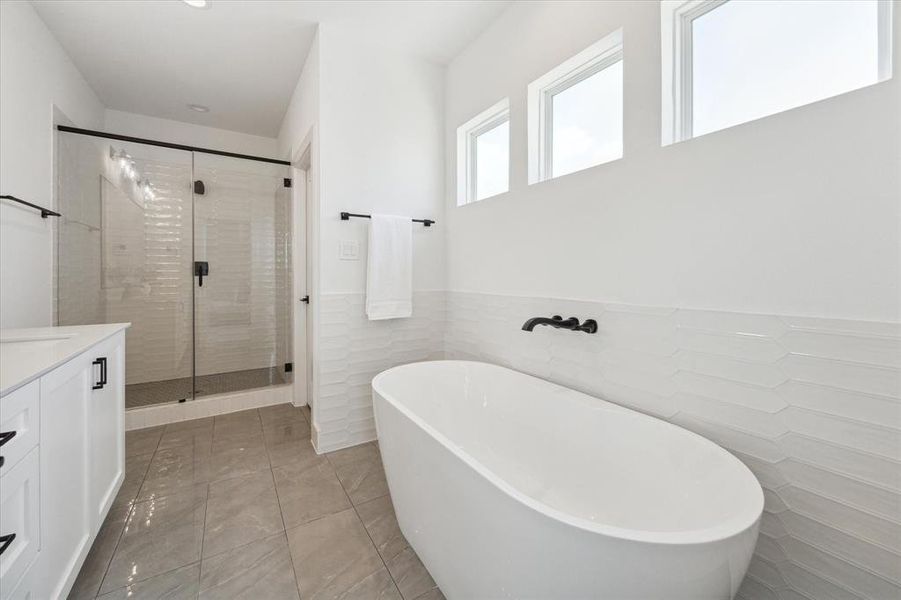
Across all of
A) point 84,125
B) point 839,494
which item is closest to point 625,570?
point 839,494

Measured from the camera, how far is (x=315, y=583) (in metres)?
1.30

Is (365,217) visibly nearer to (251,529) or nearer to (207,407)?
(251,529)

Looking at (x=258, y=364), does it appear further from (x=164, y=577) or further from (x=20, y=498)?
(x=20, y=498)

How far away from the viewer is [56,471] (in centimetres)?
103

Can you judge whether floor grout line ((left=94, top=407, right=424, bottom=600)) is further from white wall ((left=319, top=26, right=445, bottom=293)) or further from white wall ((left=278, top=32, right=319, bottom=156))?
white wall ((left=278, top=32, right=319, bottom=156))

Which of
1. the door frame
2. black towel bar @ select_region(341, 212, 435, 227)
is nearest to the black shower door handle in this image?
the door frame

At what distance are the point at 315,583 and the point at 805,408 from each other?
66.5 inches

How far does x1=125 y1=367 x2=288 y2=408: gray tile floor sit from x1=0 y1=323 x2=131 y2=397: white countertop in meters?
1.46

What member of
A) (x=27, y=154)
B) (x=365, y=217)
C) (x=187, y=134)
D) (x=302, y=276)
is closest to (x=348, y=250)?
(x=365, y=217)

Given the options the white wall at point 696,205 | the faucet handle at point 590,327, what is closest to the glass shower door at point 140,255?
the white wall at point 696,205

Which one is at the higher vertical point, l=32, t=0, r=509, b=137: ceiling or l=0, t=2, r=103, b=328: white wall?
l=32, t=0, r=509, b=137: ceiling

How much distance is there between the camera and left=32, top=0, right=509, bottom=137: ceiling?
207 centimetres

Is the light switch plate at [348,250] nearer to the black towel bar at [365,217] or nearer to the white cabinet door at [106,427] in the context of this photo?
the black towel bar at [365,217]

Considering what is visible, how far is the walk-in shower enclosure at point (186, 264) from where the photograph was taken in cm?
284
